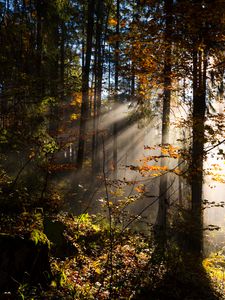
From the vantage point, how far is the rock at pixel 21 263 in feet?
16.4

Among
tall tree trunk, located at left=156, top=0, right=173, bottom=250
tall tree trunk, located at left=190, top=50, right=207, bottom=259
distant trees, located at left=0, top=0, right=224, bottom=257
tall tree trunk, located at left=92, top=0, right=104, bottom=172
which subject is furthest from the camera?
tall tree trunk, located at left=92, top=0, right=104, bottom=172

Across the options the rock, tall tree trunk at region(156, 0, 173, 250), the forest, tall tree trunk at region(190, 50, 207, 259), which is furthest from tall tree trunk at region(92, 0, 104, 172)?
the rock

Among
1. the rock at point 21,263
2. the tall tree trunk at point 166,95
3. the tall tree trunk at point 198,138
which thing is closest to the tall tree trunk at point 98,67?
the tall tree trunk at point 166,95

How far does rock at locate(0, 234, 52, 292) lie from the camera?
196 inches

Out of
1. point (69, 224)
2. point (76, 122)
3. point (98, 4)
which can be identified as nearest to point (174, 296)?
point (69, 224)

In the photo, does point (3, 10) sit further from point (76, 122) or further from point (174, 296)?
point (76, 122)

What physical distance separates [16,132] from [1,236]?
330 centimetres

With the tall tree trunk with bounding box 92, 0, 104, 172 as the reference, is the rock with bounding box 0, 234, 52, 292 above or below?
below

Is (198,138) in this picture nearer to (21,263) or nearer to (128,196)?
(128,196)

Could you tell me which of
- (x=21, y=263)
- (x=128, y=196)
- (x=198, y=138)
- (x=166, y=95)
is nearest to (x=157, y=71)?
(x=166, y=95)

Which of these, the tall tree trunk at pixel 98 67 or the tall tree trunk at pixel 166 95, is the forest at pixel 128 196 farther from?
the tall tree trunk at pixel 98 67

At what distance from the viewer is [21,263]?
5.18m

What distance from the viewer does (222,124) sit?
8523 mm

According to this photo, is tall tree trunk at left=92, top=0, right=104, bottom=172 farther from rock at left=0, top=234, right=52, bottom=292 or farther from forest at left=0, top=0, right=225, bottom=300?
rock at left=0, top=234, right=52, bottom=292
